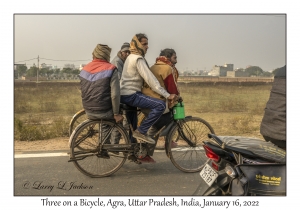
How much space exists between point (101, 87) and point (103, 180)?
137 centimetres

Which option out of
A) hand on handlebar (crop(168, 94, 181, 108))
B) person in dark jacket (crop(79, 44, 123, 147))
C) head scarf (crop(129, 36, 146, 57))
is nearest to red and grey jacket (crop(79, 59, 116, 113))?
person in dark jacket (crop(79, 44, 123, 147))

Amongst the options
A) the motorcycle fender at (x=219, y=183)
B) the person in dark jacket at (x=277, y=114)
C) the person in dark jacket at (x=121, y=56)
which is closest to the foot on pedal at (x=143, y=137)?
the motorcycle fender at (x=219, y=183)

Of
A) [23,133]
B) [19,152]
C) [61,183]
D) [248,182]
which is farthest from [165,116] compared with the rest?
[23,133]

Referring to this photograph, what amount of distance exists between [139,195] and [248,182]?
1.68m

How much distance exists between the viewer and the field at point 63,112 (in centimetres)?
812

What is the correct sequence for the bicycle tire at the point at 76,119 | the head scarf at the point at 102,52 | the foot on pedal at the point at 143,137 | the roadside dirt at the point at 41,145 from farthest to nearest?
the roadside dirt at the point at 41,145
the bicycle tire at the point at 76,119
the foot on pedal at the point at 143,137
the head scarf at the point at 102,52

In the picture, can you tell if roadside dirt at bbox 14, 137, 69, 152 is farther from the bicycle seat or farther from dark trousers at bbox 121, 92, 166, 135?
dark trousers at bbox 121, 92, 166, 135

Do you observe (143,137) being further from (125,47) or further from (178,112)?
(125,47)

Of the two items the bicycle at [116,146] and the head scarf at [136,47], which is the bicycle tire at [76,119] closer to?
the bicycle at [116,146]

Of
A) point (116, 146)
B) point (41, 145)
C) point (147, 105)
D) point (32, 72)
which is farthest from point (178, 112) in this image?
point (32, 72)

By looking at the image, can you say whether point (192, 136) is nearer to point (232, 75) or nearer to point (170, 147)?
point (170, 147)

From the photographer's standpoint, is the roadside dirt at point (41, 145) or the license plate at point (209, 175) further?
the roadside dirt at point (41, 145)

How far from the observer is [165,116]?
17.0 ft

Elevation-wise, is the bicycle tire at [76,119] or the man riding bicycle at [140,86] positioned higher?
the man riding bicycle at [140,86]
